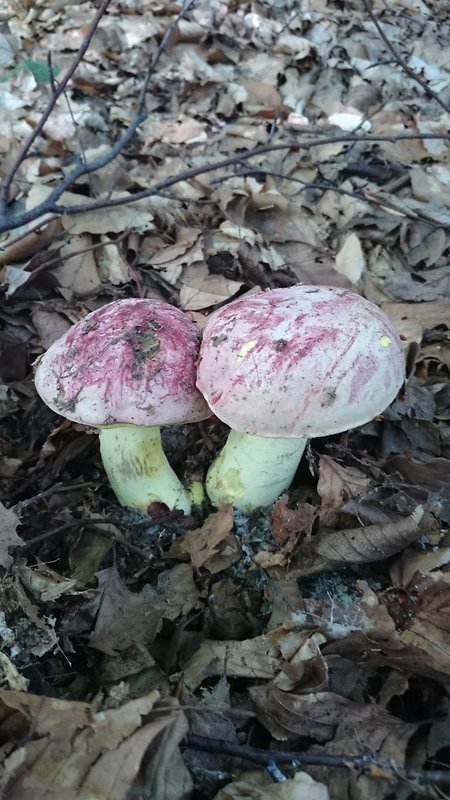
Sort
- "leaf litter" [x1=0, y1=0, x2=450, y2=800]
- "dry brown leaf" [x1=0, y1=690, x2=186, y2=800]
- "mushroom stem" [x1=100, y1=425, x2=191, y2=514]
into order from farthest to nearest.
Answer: "mushroom stem" [x1=100, y1=425, x2=191, y2=514] → "leaf litter" [x1=0, y1=0, x2=450, y2=800] → "dry brown leaf" [x1=0, y1=690, x2=186, y2=800]

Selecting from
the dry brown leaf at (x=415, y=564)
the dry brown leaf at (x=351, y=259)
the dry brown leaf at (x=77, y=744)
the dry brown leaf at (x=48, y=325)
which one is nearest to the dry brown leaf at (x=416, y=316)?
the dry brown leaf at (x=351, y=259)

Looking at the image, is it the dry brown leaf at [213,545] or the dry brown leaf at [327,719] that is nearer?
the dry brown leaf at [327,719]

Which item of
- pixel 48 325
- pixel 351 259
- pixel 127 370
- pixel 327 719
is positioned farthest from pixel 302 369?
pixel 351 259

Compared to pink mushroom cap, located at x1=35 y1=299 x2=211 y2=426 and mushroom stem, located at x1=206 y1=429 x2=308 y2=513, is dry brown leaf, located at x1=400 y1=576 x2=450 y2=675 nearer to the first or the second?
mushroom stem, located at x1=206 y1=429 x2=308 y2=513

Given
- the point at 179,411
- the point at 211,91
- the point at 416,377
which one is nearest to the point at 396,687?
the point at 179,411

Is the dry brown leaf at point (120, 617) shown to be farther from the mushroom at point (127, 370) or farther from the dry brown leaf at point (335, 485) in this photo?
the dry brown leaf at point (335, 485)

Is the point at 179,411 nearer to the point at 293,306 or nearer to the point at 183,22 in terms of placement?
the point at 293,306

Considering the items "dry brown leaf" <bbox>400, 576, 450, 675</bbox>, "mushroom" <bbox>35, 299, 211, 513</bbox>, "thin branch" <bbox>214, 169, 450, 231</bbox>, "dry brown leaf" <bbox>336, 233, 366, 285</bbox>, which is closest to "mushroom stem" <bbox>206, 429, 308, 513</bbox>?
"mushroom" <bbox>35, 299, 211, 513</bbox>
